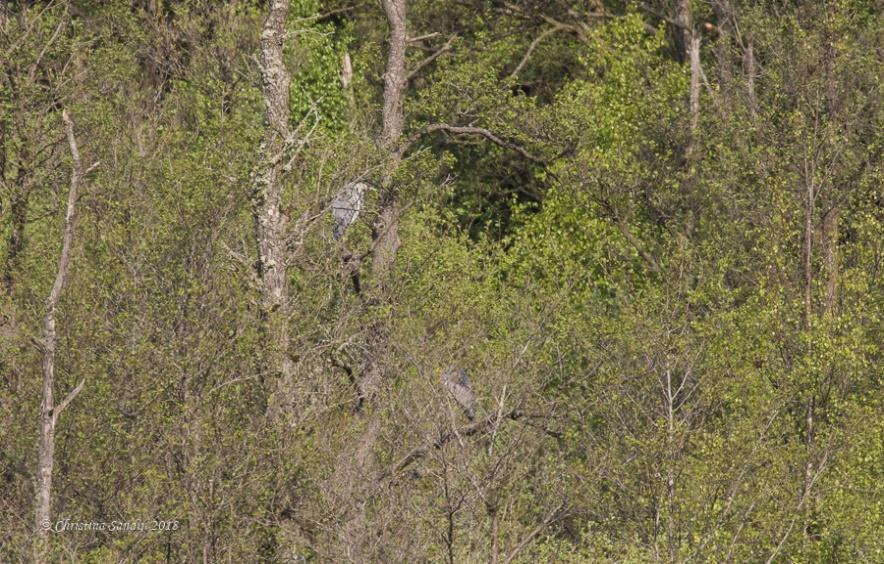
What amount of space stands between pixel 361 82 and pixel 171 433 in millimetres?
18923

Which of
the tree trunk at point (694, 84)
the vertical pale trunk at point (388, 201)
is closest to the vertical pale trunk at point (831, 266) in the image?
the tree trunk at point (694, 84)

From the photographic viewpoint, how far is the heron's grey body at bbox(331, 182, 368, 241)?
87.6ft

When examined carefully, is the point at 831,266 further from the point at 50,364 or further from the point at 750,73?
the point at 50,364

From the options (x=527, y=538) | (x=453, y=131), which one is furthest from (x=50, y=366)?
(x=453, y=131)

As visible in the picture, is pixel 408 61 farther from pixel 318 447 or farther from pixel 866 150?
pixel 318 447

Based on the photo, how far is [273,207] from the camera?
22750 mm

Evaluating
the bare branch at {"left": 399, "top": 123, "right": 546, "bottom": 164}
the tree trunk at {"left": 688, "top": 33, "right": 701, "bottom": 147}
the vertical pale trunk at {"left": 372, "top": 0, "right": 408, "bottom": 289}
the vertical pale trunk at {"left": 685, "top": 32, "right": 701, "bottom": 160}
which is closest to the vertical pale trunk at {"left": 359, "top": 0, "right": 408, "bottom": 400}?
the vertical pale trunk at {"left": 372, "top": 0, "right": 408, "bottom": 289}

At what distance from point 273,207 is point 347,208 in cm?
434

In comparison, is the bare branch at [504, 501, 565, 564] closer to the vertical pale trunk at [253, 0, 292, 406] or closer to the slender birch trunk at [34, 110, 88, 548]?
the vertical pale trunk at [253, 0, 292, 406]

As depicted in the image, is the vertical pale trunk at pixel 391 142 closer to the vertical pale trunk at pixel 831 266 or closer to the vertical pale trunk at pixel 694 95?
the vertical pale trunk at pixel 694 95

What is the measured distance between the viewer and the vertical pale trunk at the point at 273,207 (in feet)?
71.2

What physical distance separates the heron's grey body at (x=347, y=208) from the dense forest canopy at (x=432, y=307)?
139 mm

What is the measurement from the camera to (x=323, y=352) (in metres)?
23.4

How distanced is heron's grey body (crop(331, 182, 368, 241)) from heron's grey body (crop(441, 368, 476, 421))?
311 centimetres
